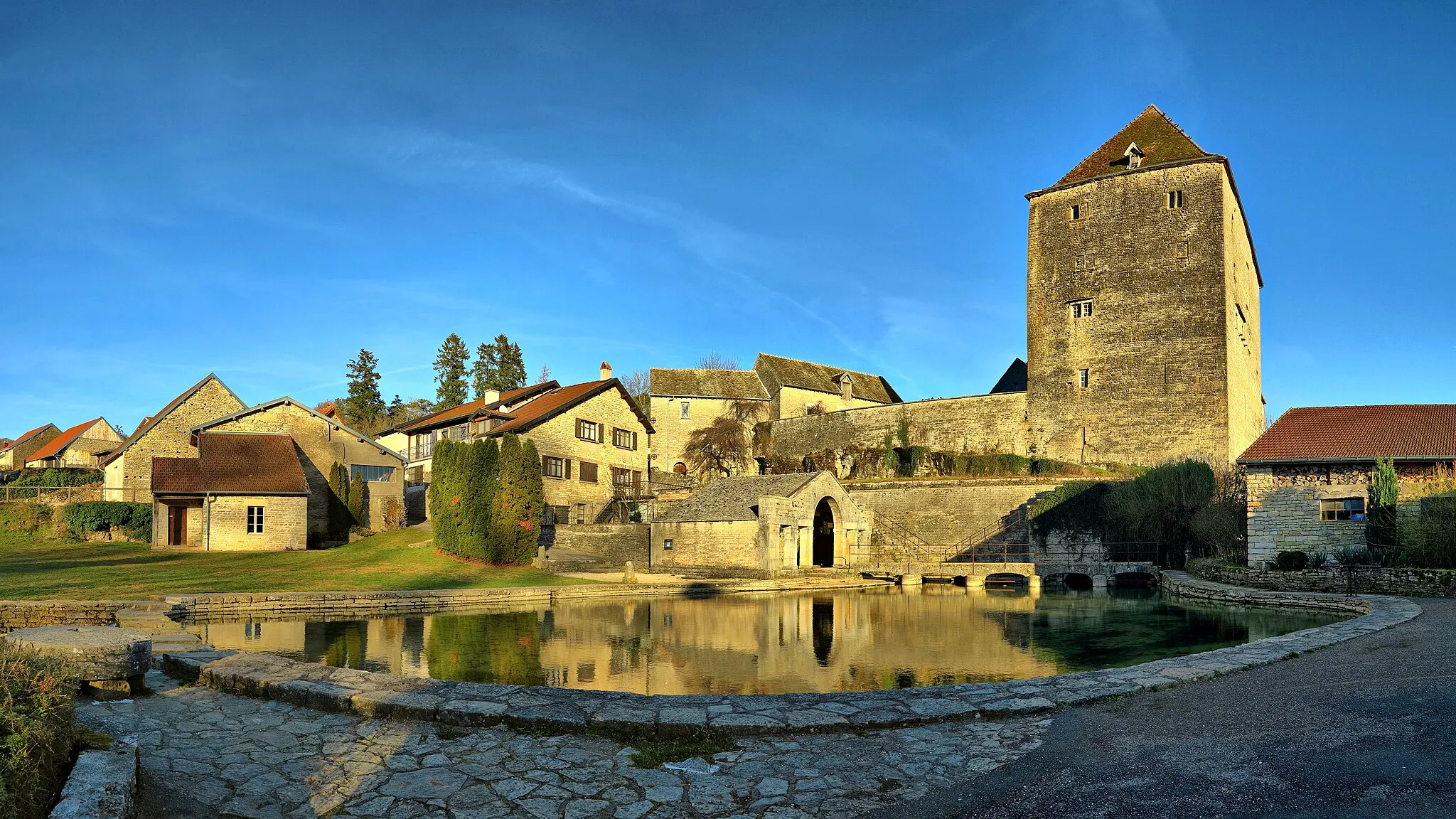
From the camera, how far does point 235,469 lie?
3719 centimetres

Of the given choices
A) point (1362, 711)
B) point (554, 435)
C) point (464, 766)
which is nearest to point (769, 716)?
point (464, 766)

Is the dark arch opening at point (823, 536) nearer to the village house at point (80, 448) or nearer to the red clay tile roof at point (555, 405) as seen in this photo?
the red clay tile roof at point (555, 405)

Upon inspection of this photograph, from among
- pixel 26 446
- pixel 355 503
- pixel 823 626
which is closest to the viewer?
pixel 823 626

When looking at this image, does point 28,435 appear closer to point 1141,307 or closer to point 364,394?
point 364,394

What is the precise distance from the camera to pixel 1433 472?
25.0 meters

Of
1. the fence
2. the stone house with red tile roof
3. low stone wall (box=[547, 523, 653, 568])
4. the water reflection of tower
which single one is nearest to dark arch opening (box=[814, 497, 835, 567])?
low stone wall (box=[547, 523, 653, 568])

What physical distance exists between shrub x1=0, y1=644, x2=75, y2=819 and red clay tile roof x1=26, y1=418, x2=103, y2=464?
6722 centimetres

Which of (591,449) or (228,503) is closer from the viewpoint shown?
(228,503)

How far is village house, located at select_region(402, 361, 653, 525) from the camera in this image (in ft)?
141

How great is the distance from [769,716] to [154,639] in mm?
8067

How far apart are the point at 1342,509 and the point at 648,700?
25.6 metres

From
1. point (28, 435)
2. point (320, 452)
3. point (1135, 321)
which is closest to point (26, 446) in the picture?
point (28, 435)

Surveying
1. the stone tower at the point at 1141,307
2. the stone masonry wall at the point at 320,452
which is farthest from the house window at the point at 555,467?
the stone tower at the point at 1141,307

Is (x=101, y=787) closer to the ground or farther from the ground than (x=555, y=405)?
closer to the ground
